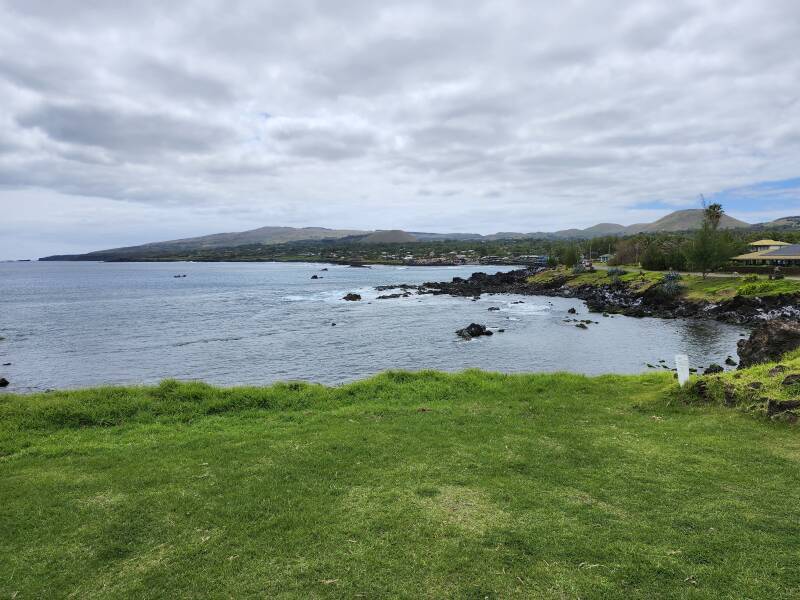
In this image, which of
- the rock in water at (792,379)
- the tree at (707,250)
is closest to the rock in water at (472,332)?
the rock in water at (792,379)

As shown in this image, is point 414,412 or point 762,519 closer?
point 762,519

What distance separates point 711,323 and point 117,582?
2041 inches

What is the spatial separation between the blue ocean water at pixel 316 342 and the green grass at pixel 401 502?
16.9m

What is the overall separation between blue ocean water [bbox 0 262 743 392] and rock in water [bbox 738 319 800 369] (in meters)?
11.3

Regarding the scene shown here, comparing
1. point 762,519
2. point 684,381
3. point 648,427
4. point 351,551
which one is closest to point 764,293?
point 684,381

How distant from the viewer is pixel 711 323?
1804 inches

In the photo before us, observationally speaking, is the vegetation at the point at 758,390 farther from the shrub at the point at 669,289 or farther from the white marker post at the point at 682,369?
the shrub at the point at 669,289

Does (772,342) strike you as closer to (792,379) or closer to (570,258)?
(792,379)

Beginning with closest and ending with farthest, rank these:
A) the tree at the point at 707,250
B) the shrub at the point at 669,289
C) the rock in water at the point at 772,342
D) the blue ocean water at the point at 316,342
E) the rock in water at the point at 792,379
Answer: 1. the rock in water at the point at 792,379
2. the rock in water at the point at 772,342
3. the blue ocean water at the point at 316,342
4. the shrub at the point at 669,289
5. the tree at the point at 707,250

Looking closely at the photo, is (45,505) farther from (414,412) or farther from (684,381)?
(684,381)

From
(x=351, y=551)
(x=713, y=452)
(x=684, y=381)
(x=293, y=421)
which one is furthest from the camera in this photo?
(x=684, y=381)

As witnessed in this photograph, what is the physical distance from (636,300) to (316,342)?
4319cm

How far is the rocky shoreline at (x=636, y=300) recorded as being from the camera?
44.9m

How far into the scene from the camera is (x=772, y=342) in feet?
55.6
